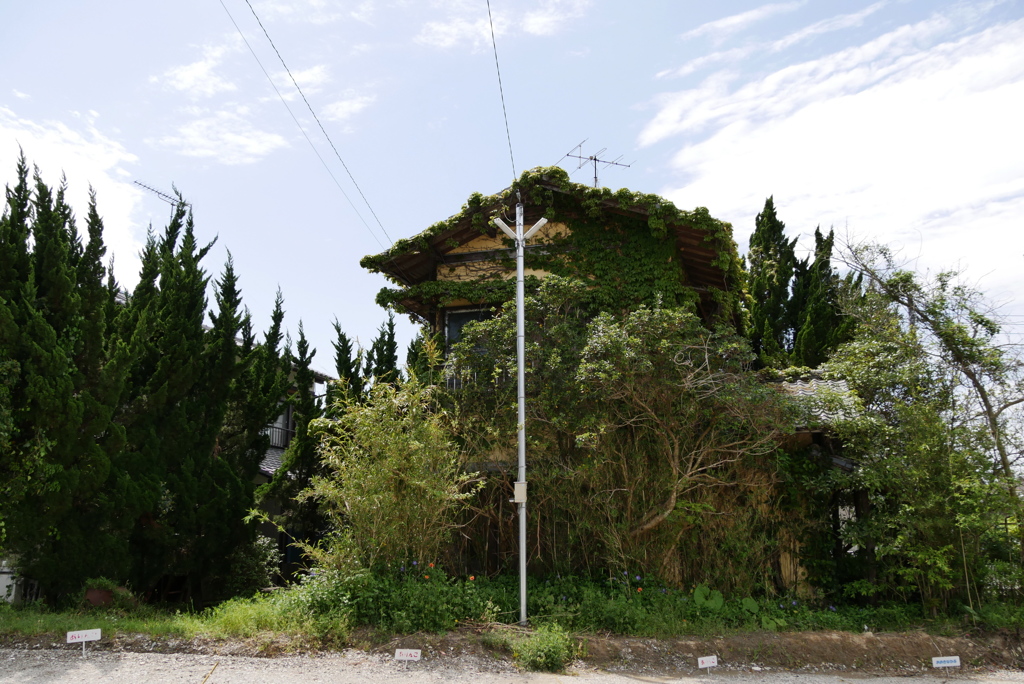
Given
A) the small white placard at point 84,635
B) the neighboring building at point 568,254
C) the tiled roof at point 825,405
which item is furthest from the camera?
the neighboring building at point 568,254

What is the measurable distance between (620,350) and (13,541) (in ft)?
25.0

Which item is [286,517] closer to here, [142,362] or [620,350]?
[142,362]

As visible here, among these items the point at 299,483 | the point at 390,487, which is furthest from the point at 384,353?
the point at 390,487

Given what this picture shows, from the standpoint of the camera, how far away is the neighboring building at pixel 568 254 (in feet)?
37.8

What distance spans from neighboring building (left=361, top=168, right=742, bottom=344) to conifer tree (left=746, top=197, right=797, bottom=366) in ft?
15.3

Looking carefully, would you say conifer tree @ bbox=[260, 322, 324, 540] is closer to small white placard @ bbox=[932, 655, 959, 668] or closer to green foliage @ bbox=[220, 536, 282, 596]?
green foliage @ bbox=[220, 536, 282, 596]

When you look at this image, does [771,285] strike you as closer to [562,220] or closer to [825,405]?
[562,220]

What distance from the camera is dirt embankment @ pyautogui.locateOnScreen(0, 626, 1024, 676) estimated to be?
6977mm

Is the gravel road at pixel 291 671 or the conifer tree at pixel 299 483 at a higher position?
the conifer tree at pixel 299 483

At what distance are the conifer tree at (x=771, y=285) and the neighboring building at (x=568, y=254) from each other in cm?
468

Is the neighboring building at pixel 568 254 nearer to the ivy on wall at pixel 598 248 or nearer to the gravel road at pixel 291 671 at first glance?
the ivy on wall at pixel 598 248

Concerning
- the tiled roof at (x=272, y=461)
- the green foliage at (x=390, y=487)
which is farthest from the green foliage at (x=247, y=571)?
the green foliage at (x=390, y=487)

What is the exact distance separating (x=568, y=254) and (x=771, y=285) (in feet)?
27.9

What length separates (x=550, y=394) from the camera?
30.2 ft
